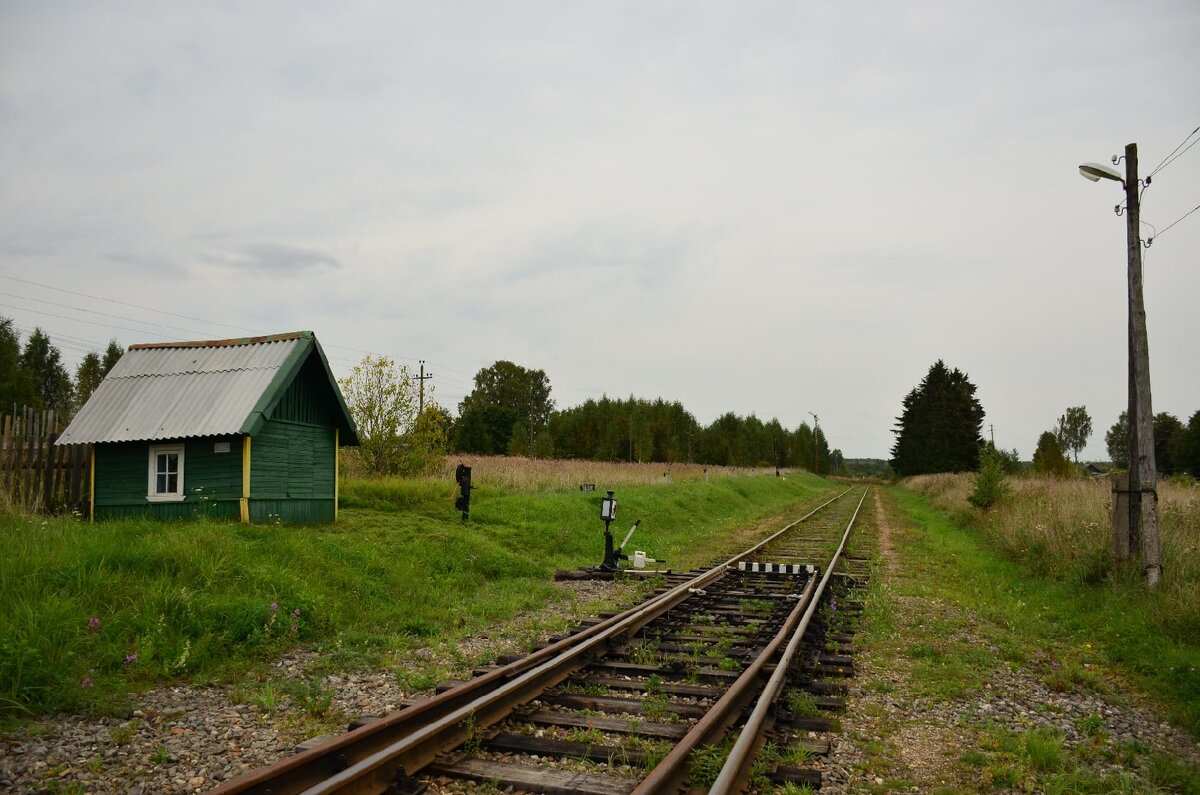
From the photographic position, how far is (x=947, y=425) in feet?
209

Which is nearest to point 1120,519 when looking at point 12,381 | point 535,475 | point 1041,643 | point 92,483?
point 1041,643

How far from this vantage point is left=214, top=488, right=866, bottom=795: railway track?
171 inches

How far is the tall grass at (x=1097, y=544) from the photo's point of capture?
8383 mm

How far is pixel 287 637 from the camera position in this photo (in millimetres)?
7762

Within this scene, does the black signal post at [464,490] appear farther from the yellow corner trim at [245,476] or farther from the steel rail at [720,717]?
the steel rail at [720,717]

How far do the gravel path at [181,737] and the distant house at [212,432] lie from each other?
619 cm

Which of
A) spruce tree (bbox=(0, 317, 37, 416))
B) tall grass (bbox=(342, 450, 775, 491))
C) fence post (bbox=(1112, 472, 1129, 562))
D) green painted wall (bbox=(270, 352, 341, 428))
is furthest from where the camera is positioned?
spruce tree (bbox=(0, 317, 37, 416))

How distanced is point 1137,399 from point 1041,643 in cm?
407

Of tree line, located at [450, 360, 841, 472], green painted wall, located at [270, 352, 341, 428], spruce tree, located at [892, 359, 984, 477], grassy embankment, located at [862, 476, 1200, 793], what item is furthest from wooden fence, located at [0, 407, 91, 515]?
→ tree line, located at [450, 360, 841, 472]

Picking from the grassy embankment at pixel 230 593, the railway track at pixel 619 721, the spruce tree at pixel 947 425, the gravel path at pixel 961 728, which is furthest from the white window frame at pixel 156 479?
the spruce tree at pixel 947 425

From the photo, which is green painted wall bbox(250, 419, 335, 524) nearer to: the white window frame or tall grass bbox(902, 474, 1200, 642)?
the white window frame

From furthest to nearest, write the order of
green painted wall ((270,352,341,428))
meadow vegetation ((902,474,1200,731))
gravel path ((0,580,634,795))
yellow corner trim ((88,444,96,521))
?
green painted wall ((270,352,341,428))
yellow corner trim ((88,444,96,521))
meadow vegetation ((902,474,1200,731))
gravel path ((0,580,634,795))

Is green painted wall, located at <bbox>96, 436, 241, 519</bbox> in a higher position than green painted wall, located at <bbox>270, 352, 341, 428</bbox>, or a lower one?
lower

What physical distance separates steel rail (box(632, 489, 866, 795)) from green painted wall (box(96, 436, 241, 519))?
867 cm
